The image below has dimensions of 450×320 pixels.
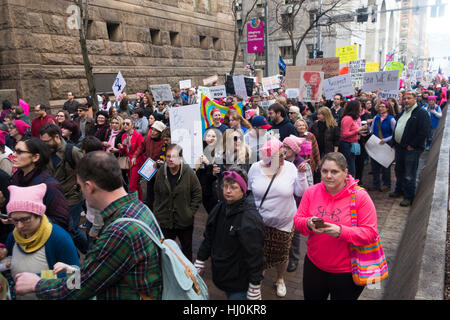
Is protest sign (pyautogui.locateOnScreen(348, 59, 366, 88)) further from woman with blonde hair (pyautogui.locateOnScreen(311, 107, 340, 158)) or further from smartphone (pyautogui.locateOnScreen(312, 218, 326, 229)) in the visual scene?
smartphone (pyautogui.locateOnScreen(312, 218, 326, 229))

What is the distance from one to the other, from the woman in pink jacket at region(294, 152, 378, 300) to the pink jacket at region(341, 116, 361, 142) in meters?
4.57

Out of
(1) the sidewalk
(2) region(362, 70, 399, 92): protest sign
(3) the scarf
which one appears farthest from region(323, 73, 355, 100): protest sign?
(3) the scarf

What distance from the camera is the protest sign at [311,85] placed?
1028cm

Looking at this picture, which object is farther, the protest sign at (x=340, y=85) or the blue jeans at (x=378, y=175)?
the protest sign at (x=340, y=85)

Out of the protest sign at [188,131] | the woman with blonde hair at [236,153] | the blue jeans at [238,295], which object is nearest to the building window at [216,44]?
the protest sign at [188,131]

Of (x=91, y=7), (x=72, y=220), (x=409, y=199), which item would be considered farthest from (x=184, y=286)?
(x=91, y=7)

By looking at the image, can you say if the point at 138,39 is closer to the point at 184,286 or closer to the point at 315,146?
the point at 315,146

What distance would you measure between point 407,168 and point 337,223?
15.9 ft

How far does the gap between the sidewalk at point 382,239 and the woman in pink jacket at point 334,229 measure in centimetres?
132

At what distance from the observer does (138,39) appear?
16.4m

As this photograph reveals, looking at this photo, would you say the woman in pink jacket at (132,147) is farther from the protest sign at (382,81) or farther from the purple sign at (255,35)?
the purple sign at (255,35)

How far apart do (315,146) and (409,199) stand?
2.72 metres

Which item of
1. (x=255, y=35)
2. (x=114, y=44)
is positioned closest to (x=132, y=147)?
(x=114, y=44)

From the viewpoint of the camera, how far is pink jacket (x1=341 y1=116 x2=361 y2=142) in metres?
7.12
